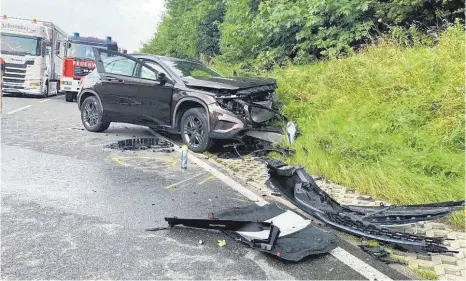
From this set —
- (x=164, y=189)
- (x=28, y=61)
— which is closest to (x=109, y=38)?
(x=28, y=61)

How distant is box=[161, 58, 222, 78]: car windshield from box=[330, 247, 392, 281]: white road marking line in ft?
17.1

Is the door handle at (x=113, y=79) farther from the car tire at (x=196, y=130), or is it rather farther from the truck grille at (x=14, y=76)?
the truck grille at (x=14, y=76)

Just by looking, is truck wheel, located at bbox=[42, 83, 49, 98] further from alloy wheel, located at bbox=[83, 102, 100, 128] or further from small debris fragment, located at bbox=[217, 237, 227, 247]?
small debris fragment, located at bbox=[217, 237, 227, 247]

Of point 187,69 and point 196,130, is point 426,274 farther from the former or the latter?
point 187,69

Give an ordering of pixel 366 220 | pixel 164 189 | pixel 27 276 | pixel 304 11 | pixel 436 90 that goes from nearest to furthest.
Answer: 1. pixel 27 276
2. pixel 366 220
3. pixel 164 189
4. pixel 436 90
5. pixel 304 11

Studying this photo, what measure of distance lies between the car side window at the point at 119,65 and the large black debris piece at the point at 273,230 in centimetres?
Answer: 505

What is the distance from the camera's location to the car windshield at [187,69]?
7.86m

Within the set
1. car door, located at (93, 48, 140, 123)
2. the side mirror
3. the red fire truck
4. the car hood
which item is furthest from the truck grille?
the car hood

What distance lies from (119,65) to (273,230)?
20.0 ft

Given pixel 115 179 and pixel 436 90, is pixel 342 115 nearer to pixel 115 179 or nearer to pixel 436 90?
pixel 436 90

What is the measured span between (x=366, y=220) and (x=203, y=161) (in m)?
3.39

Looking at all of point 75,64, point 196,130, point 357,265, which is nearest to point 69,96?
point 75,64

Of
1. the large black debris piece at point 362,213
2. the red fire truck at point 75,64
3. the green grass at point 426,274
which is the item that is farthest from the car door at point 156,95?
the red fire truck at point 75,64

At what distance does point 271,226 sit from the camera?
3.42 meters
